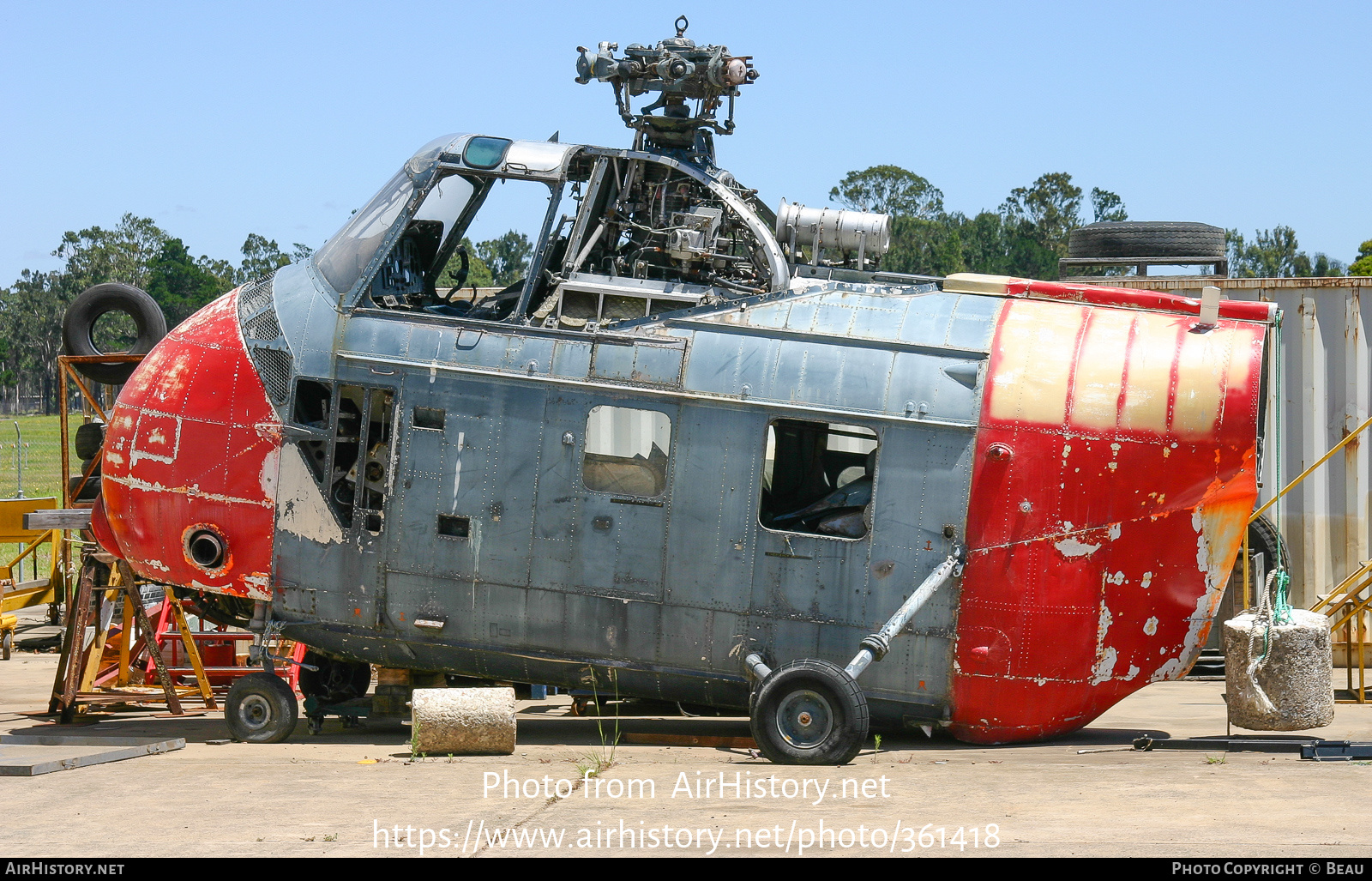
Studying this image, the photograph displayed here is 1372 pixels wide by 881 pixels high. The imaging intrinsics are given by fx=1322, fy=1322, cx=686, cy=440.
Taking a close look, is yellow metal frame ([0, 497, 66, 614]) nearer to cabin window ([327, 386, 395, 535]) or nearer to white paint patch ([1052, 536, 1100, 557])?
cabin window ([327, 386, 395, 535])

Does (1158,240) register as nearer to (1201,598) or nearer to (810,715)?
(1201,598)

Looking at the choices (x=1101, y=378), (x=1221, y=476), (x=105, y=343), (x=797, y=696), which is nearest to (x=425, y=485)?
(x=797, y=696)

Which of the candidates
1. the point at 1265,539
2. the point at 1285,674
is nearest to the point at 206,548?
the point at 1285,674

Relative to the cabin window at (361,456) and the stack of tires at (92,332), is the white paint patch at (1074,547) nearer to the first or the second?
the cabin window at (361,456)

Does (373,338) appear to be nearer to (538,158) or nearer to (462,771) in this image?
(538,158)

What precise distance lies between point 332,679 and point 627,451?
3661mm

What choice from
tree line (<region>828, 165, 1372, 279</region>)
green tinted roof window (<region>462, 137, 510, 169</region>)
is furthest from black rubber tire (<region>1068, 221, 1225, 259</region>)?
tree line (<region>828, 165, 1372, 279</region>)

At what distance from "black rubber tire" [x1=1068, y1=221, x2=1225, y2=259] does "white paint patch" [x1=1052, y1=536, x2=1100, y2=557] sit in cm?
969

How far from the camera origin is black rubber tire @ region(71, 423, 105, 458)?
12.1 m

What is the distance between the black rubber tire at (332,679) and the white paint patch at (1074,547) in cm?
576

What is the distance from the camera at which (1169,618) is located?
30.7 ft

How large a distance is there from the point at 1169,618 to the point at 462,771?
5.06 meters

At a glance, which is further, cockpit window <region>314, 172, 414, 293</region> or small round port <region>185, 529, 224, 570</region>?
cockpit window <region>314, 172, 414, 293</region>

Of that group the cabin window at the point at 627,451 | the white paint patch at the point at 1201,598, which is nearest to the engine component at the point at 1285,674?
the white paint patch at the point at 1201,598
